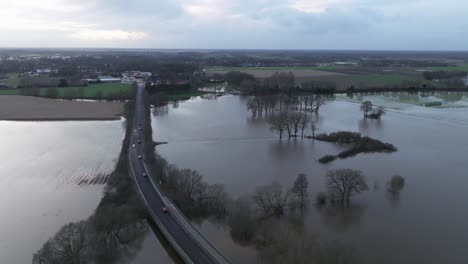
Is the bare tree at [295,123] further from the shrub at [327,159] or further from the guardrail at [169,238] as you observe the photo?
the guardrail at [169,238]

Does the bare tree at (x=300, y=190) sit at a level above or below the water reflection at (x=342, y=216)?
above

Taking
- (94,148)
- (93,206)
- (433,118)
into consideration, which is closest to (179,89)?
(94,148)

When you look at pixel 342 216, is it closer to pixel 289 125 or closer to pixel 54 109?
pixel 289 125

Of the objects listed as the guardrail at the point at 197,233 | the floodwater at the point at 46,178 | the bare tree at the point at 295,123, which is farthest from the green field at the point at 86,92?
the guardrail at the point at 197,233

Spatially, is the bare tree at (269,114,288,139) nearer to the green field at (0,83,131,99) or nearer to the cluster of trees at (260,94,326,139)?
the cluster of trees at (260,94,326,139)

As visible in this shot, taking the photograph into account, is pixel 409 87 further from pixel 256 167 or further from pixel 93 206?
pixel 93 206

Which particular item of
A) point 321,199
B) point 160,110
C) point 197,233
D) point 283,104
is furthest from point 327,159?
point 160,110

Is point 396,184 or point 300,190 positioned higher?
point 300,190
